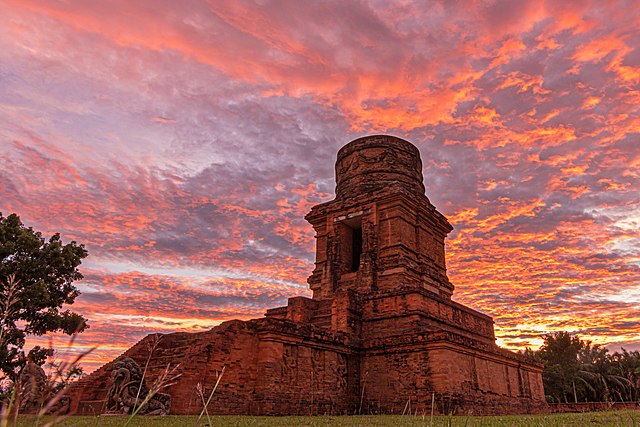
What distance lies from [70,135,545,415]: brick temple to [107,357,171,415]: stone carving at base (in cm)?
45

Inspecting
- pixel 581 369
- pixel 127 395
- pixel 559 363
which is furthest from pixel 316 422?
pixel 559 363

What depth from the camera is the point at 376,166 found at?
20.9 meters

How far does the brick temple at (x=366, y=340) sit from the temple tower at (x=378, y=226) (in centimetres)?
6

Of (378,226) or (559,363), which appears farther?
(559,363)

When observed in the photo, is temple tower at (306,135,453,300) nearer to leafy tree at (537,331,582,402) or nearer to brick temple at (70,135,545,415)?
brick temple at (70,135,545,415)

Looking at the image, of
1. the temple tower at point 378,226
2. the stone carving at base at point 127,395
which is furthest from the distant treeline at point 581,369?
the stone carving at base at point 127,395

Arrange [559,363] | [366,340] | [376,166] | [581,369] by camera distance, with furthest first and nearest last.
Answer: [559,363]
[581,369]
[376,166]
[366,340]

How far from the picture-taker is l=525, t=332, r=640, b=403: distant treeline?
2778cm

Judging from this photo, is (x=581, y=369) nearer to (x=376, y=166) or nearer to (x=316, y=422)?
(x=376, y=166)

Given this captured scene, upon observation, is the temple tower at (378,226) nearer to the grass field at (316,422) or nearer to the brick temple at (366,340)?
the brick temple at (366,340)

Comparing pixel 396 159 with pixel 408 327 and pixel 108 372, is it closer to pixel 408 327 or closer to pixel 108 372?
pixel 408 327

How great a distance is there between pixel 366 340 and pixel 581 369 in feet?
82.0

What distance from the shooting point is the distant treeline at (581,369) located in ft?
91.1

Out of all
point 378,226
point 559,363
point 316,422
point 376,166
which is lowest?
point 316,422
